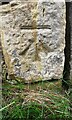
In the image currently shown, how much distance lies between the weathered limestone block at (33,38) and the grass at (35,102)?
43mm

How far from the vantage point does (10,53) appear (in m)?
1.73

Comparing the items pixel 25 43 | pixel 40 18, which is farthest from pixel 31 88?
pixel 40 18

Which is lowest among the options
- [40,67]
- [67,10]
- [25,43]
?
[40,67]

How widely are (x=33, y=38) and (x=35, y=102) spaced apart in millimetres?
283

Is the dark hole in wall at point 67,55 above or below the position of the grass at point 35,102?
above

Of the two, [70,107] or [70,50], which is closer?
[70,107]

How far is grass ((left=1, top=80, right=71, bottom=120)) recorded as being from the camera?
160 cm

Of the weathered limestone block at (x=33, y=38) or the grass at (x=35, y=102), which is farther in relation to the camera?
the weathered limestone block at (x=33, y=38)

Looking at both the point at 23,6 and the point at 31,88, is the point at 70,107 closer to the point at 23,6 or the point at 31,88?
the point at 31,88

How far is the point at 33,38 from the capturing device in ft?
5.70

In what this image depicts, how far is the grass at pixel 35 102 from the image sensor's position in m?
1.60

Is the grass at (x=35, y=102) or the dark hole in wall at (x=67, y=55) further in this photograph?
the dark hole in wall at (x=67, y=55)

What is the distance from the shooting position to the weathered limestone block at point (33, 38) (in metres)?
1.71

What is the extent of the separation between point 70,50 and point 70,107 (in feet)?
0.90
